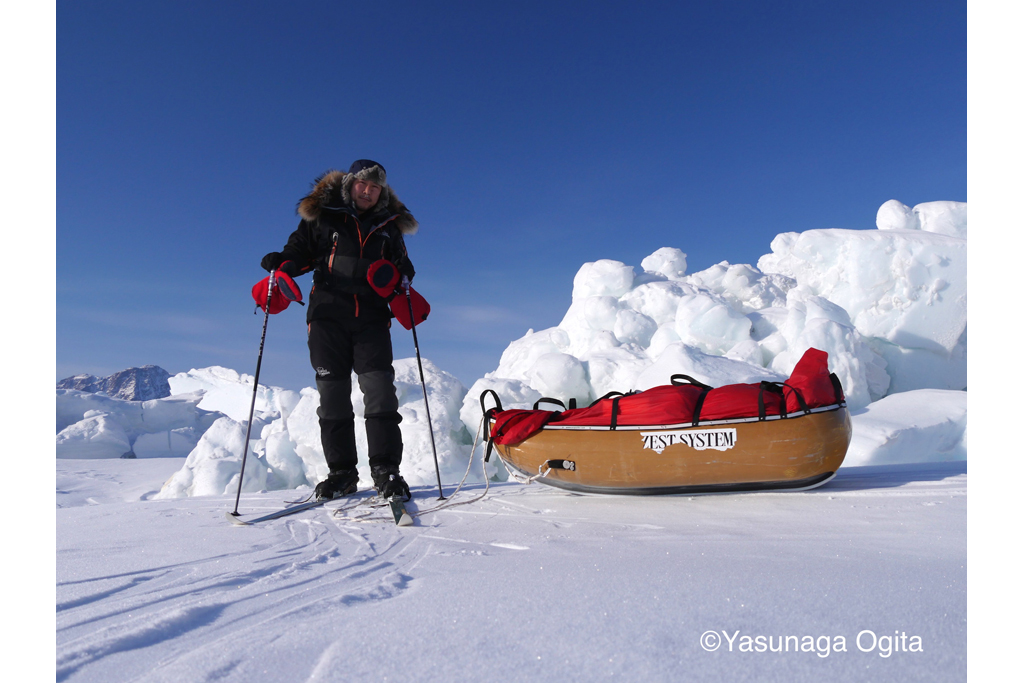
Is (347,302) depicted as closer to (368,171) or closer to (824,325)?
(368,171)

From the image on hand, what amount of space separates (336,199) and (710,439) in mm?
2171

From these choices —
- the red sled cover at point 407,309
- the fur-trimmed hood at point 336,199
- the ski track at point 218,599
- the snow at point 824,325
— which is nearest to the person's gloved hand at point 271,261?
the fur-trimmed hood at point 336,199

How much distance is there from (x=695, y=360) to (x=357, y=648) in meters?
6.56

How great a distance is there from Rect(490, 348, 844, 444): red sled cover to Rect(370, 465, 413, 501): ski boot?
0.80 meters

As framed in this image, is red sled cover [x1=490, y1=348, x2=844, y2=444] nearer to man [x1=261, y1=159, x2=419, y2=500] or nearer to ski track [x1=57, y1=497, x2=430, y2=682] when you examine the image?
man [x1=261, y1=159, x2=419, y2=500]

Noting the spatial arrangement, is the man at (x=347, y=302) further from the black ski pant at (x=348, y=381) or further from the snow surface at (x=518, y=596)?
the snow surface at (x=518, y=596)

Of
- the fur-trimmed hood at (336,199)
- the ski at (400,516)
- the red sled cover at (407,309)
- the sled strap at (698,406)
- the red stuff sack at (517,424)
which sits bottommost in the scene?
the ski at (400,516)

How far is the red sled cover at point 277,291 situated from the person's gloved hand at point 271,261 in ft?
0.20

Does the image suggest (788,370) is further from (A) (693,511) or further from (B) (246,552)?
(B) (246,552)

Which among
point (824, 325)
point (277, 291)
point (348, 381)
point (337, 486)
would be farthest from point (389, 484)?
point (824, 325)

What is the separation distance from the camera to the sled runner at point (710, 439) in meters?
2.03

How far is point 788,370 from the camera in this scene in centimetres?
809

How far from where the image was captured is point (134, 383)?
95.0m

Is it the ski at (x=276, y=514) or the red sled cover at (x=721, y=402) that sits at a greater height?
the red sled cover at (x=721, y=402)
